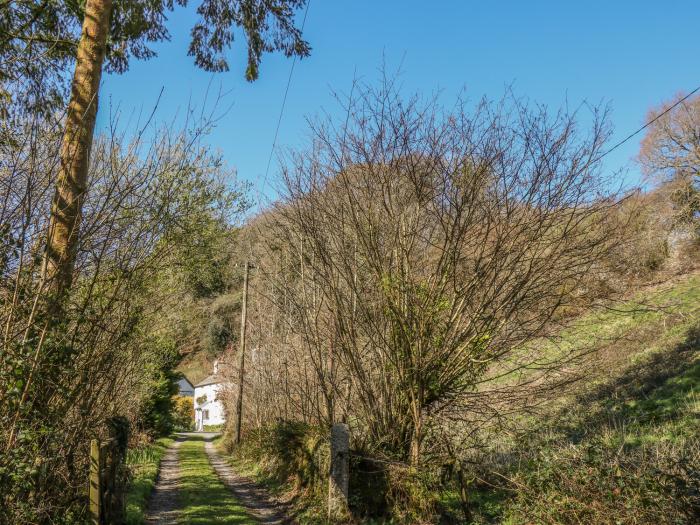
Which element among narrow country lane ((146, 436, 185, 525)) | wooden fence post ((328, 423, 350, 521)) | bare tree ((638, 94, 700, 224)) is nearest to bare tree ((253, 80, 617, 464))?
wooden fence post ((328, 423, 350, 521))

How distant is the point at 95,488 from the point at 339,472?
309cm

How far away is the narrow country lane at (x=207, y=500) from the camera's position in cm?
801

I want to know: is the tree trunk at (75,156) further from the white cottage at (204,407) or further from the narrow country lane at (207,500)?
the white cottage at (204,407)

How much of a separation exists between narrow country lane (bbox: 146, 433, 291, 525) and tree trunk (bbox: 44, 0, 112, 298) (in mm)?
4844

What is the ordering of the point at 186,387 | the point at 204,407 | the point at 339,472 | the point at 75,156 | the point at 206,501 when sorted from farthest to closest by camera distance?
the point at 186,387, the point at 204,407, the point at 206,501, the point at 339,472, the point at 75,156

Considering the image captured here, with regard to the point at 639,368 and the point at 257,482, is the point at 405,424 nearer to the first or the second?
the point at 257,482

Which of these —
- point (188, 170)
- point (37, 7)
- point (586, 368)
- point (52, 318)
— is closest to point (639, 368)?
point (586, 368)

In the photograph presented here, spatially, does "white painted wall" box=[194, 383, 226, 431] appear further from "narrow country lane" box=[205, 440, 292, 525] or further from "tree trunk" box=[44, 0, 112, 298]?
"tree trunk" box=[44, 0, 112, 298]

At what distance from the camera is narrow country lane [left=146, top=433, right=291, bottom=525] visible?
801 centimetres

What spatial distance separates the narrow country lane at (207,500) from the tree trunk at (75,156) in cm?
484

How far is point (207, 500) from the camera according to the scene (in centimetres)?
953

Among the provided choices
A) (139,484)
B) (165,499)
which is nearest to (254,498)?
(165,499)

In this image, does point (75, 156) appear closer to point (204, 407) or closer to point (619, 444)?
point (619, 444)

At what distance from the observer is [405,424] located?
7070 mm
